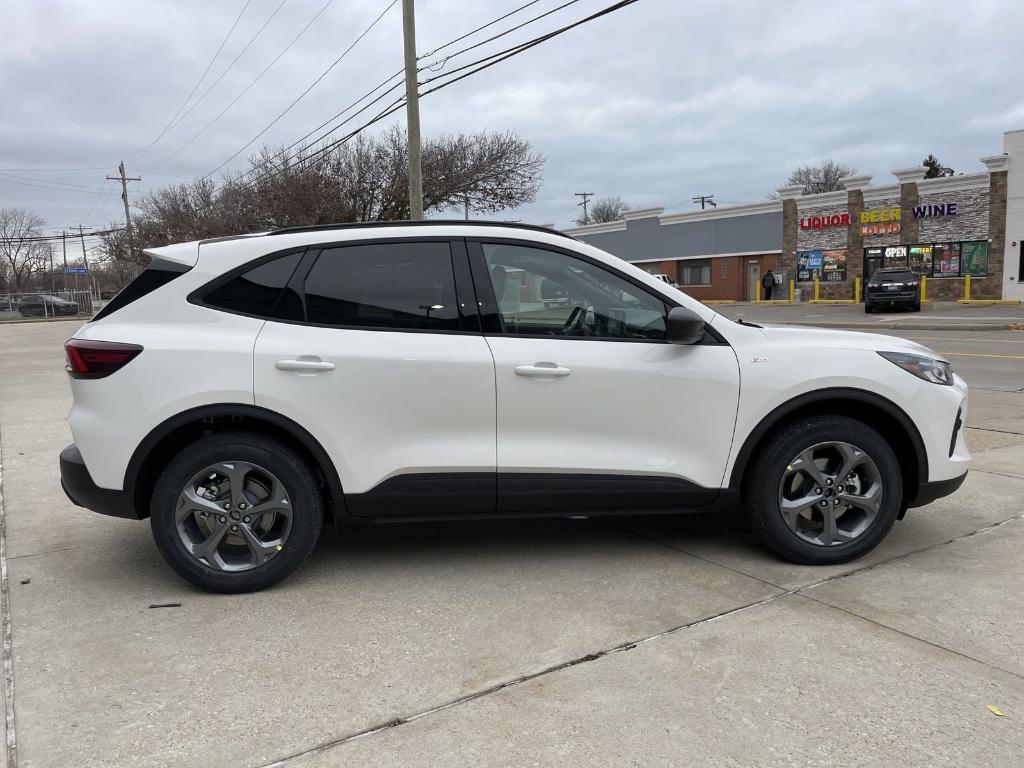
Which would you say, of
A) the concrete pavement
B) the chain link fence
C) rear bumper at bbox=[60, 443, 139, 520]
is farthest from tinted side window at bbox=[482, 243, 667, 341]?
the chain link fence

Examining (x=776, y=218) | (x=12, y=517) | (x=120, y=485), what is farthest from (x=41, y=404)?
(x=776, y=218)

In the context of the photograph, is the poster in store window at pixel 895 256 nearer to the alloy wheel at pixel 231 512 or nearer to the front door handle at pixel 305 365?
the front door handle at pixel 305 365

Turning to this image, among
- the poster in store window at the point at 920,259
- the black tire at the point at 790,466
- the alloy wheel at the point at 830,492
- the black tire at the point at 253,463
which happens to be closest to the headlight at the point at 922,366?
the black tire at the point at 790,466

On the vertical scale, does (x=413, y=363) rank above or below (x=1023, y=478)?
above

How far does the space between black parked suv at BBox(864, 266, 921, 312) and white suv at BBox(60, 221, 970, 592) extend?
28576 mm

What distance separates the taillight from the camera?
3.51m

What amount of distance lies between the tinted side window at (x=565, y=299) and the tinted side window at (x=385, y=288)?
26 centimetres

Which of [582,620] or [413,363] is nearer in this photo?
[582,620]

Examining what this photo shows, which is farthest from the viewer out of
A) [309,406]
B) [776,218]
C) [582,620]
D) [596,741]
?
[776,218]

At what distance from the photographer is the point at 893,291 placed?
29.5m

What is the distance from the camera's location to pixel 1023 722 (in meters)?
2.52

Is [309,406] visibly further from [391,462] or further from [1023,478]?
[1023,478]

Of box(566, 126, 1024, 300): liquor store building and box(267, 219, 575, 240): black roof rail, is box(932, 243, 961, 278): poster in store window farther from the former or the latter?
box(267, 219, 575, 240): black roof rail

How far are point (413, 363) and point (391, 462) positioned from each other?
48cm
